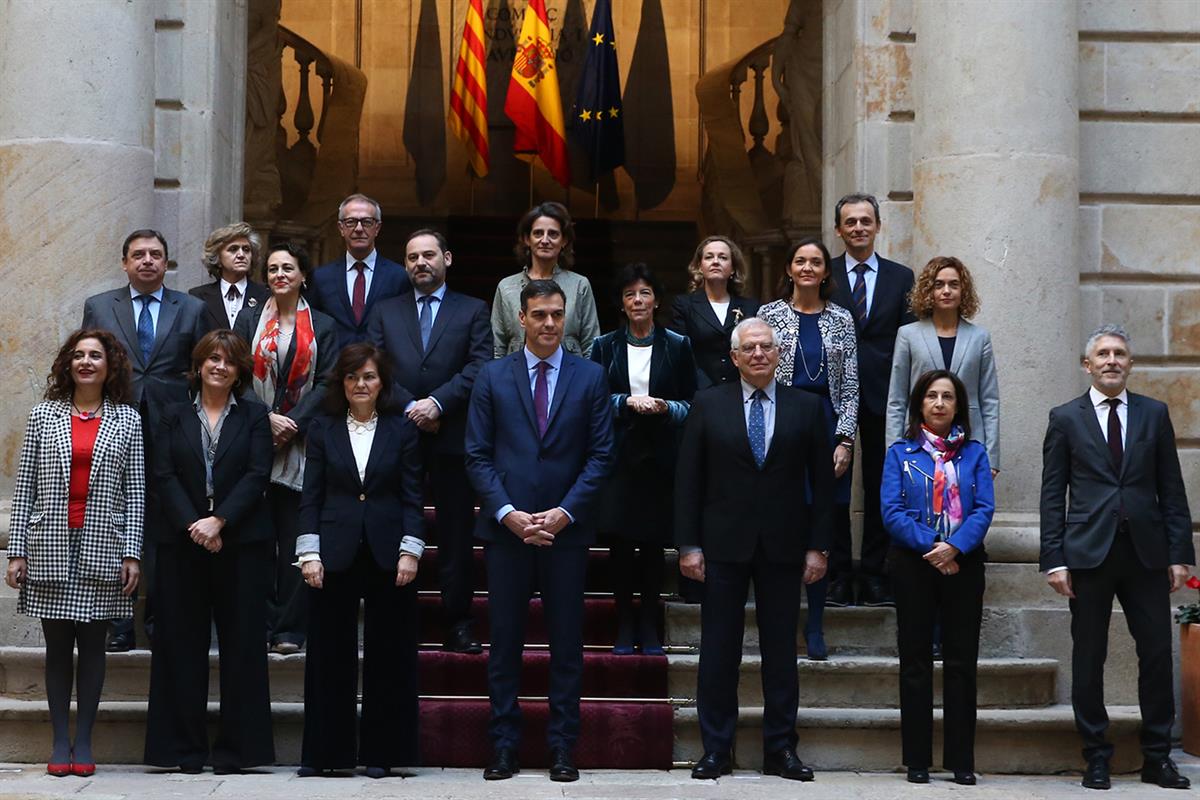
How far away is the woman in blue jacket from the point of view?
26.6 ft

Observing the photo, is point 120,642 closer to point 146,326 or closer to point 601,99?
point 146,326

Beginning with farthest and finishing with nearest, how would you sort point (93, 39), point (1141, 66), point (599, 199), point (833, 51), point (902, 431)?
point (599, 199) → point (833, 51) → point (1141, 66) → point (93, 39) → point (902, 431)

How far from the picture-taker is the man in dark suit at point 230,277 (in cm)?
909

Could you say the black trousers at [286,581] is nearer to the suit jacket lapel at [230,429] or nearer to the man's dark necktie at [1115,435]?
the suit jacket lapel at [230,429]

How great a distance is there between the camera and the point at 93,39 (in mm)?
9711

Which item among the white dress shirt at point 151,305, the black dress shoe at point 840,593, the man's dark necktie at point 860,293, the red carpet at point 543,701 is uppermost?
the man's dark necktie at point 860,293

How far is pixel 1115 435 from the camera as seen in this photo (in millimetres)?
8523

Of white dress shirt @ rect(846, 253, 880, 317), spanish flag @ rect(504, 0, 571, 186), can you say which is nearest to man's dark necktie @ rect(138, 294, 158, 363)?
white dress shirt @ rect(846, 253, 880, 317)

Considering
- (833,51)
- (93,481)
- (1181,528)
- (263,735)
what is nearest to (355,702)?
(263,735)

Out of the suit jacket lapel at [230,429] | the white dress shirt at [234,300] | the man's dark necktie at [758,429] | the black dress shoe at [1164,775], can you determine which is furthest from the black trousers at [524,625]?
the black dress shoe at [1164,775]

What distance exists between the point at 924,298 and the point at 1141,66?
8.40 ft

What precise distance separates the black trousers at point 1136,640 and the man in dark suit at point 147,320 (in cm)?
442

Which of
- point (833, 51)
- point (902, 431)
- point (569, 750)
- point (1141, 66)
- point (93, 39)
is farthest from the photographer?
point (833, 51)

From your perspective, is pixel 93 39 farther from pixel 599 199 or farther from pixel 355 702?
pixel 599 199
